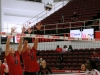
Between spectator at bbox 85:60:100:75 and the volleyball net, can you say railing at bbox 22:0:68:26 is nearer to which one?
the volleyball net

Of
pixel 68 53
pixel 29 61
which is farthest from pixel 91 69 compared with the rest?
pixel 68 53

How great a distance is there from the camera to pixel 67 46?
72.8 feet

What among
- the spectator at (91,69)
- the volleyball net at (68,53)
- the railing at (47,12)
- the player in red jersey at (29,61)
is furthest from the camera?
the railing at (47,12)

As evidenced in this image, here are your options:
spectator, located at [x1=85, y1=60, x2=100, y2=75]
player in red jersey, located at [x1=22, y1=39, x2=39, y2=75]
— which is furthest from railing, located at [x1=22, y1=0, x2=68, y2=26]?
spectator, located at [x1=85, y1=60, x2=100, y2=75]

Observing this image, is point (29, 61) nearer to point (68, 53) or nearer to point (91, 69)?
point (91, 69)

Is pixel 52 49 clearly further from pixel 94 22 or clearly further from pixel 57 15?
pixel 57 15

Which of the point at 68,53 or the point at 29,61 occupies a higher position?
the point at 29,61

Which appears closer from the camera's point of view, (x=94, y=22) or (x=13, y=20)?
(x=94, y=22)

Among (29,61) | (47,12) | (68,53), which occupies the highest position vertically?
(47,12)

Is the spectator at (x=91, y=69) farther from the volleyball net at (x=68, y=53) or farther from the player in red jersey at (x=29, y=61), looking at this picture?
the volleyball net at (x=68, y=53)

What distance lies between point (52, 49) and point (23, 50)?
44.3ft

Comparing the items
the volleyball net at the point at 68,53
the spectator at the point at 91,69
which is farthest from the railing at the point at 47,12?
the spectator at the point at 91,69

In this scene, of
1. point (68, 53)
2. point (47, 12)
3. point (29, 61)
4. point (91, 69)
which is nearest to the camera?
point (91, 69)

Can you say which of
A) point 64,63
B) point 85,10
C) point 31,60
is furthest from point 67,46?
point 31,60
